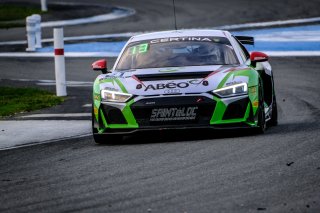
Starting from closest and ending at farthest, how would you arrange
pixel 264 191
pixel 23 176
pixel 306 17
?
pixel 264 191, pixel 23 176, pixel 306 17

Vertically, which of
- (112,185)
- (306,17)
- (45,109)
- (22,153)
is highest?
(112,185)

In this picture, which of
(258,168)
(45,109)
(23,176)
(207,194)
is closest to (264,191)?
(207,194)

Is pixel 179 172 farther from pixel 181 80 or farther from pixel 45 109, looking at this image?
pixel 45 109

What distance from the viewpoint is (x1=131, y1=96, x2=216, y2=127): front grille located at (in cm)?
1116

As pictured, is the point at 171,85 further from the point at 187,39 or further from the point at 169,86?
the point at 187,39

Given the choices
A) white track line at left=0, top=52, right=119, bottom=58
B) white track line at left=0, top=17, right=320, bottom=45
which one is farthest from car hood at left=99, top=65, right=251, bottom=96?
white track line at left=0, top=17, right=320, bottom=45

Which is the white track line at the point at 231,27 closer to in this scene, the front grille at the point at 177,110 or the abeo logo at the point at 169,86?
the abeo logo at the point at 169,86

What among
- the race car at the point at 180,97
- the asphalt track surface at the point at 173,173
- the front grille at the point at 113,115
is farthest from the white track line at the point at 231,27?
the front grille at the point at 113,115

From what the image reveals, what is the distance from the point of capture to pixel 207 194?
305 inches

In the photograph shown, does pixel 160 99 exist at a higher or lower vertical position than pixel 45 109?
higher

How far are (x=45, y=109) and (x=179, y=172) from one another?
773 centimetres

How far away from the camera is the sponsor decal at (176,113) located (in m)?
11.2

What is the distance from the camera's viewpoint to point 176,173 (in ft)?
29.0

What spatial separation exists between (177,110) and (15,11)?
33762 mm
